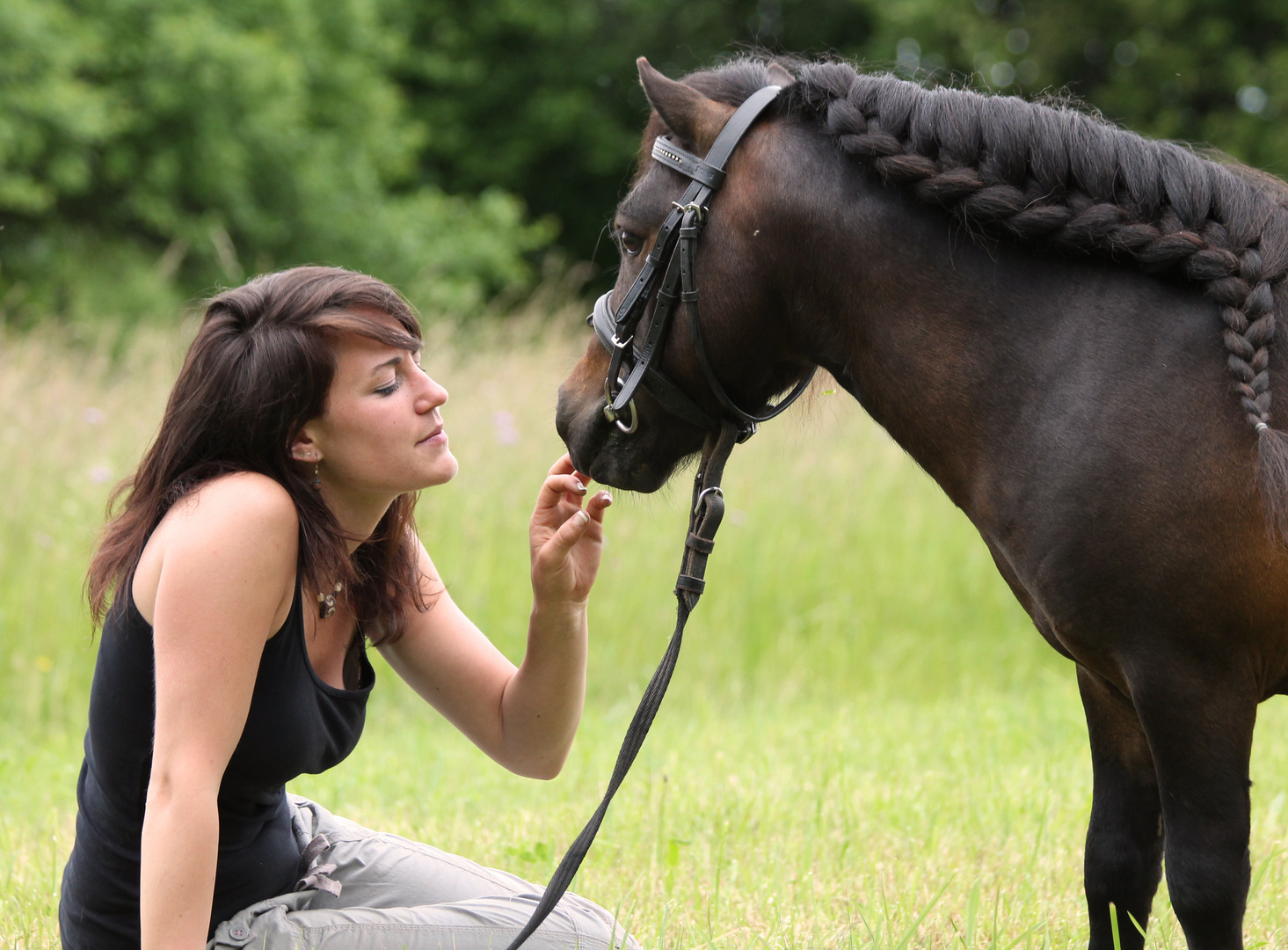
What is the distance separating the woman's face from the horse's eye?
48cm

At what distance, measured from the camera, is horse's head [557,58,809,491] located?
2166 mm

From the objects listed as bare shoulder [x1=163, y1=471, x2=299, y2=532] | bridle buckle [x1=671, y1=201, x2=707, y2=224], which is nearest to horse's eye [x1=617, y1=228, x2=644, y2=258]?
bridle buckle [x1=671, y1=201, x2=707, y2=224]

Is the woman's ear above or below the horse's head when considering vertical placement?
below

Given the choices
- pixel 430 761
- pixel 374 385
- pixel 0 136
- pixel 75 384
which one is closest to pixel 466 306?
pixel 0 136

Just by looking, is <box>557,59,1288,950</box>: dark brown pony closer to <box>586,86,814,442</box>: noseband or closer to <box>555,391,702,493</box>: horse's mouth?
<box>586,86,814,442</box>: noseband

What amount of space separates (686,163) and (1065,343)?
75 centimetres

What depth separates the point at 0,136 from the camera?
10.6m

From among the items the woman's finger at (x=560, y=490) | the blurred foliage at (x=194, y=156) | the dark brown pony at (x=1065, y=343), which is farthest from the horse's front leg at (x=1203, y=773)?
the blurred foliage at (x=194, y=156)

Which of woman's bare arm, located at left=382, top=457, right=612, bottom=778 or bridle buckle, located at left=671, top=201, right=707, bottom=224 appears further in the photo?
woman's bare arm, located at left=382, top=457, right=612, bottom=778

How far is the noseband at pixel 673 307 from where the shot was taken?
7.13 feet

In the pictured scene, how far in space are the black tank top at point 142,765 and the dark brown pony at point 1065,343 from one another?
2.97 feet

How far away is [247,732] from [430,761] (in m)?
2.41

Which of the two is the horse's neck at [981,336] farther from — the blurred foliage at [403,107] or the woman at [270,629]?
the blurred foliage at [403,107]

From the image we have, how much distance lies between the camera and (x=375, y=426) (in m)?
2.14
